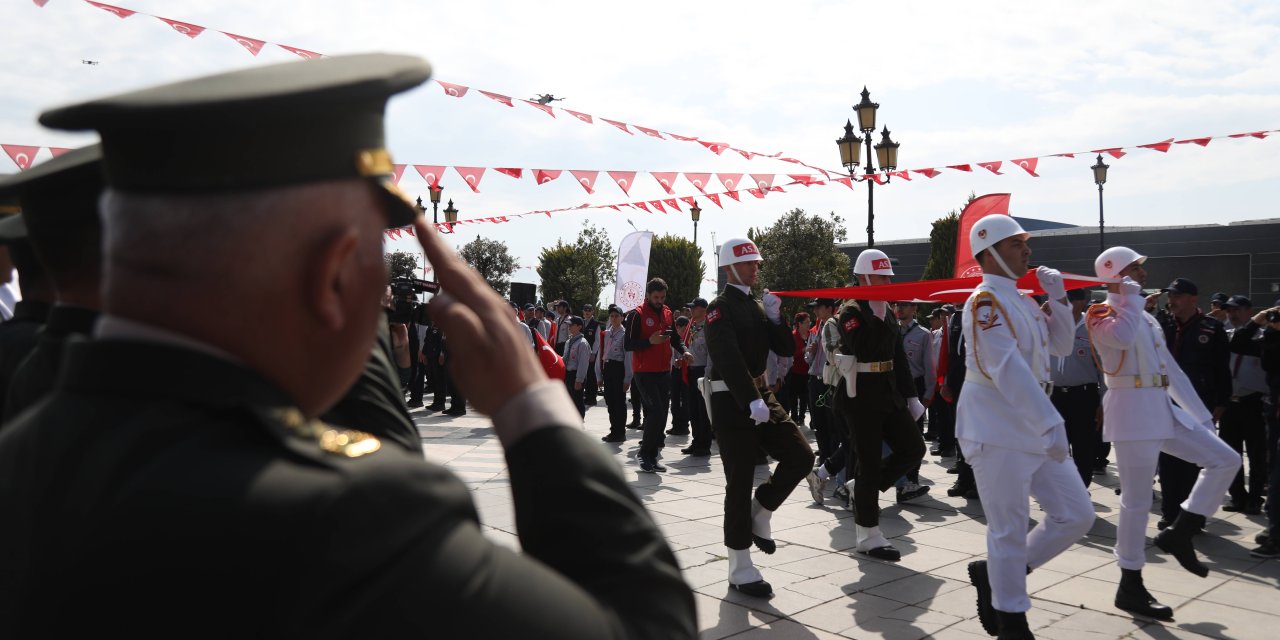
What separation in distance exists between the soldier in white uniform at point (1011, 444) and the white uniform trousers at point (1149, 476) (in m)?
0.86

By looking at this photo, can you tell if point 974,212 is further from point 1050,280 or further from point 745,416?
point 745,416

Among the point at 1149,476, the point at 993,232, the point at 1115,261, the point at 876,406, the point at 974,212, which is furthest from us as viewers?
the point at 974,212

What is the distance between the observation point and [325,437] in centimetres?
100

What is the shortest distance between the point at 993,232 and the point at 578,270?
2047 inches

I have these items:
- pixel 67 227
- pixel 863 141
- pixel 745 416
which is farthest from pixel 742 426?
pixel 863 141

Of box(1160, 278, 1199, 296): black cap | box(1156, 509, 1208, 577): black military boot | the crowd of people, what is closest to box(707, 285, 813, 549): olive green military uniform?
box(1156, 509, 1208, 577): black military boot

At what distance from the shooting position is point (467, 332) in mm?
1163

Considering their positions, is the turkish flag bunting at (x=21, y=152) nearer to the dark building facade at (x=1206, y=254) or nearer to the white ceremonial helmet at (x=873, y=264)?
the white ceremonial helmet at (x=873, y=264)

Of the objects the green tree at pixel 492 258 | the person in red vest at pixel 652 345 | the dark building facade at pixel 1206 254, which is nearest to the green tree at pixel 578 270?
the green tree at pixel 492 258

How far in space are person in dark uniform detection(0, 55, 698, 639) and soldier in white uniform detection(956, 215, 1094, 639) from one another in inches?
169

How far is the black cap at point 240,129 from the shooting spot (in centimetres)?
94

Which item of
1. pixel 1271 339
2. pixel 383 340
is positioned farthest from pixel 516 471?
pixel 1271 339

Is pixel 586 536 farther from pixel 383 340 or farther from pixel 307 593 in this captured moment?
pixel 383 340

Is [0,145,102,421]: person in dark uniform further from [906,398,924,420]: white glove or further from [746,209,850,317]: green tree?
[746,209,850,317]: green tree
